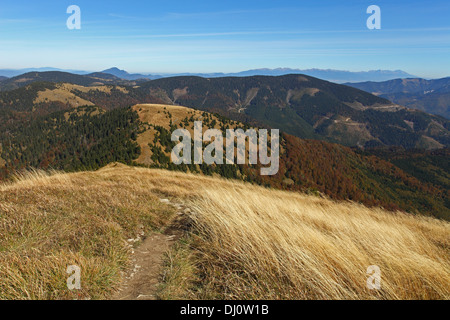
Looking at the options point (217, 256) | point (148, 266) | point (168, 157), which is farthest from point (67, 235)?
point (168, 157)

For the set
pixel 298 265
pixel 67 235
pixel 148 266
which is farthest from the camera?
pixel 67 235

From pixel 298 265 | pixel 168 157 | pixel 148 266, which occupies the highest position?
pixel 298 265

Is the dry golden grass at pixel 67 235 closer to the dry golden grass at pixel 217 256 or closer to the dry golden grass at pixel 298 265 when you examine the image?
the dry golden grass at pixel 217 256

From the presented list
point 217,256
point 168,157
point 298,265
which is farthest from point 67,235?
point 168,157

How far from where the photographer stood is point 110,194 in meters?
8.67

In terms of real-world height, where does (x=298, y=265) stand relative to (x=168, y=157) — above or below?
above

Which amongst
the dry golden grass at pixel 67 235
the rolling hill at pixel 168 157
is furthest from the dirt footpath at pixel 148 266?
the rolling hill at pixel 168 157

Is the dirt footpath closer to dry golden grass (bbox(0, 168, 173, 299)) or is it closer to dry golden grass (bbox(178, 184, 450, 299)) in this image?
dry golden grass (bbox(0, 168, 173, 299))

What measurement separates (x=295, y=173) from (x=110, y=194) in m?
161

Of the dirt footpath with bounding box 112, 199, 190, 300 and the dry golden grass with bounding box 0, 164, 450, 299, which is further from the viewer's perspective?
the dirt footpath with bounding box 112, 199, 190, 300

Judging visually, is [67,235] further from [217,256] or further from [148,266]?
[217,256]

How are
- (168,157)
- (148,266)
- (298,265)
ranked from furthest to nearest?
1. (168,157)
2. (148,266)
3. (298,265)

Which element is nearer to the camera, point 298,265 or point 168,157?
point 298,265

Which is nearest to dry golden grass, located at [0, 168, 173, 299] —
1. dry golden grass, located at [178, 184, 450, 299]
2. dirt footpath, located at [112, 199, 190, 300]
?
dirt footpath, located at [112, 199, 190, 300]
